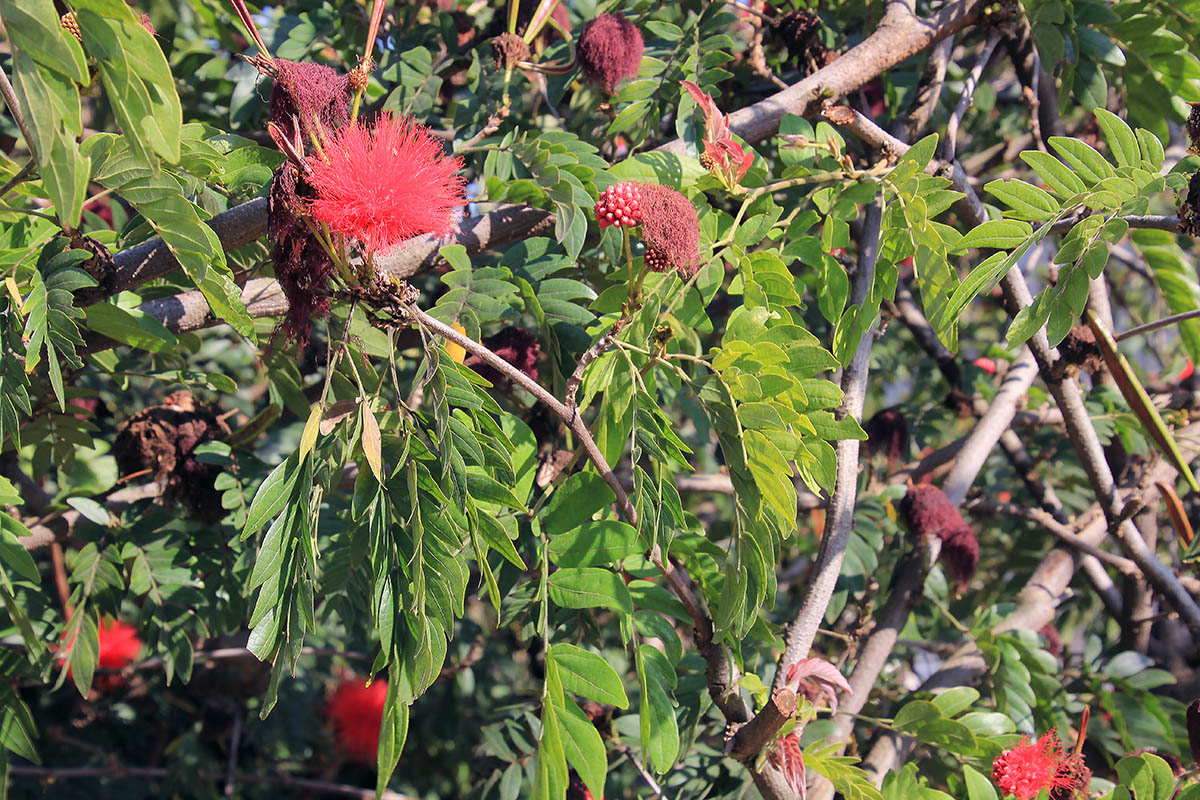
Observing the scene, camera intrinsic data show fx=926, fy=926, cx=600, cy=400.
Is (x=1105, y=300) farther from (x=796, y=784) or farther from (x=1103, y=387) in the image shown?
(x=796, y=784)

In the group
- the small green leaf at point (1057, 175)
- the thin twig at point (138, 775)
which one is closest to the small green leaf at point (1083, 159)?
the small green leaf at point (1057, 175)

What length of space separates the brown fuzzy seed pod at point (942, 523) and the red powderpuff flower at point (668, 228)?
86 centimetres

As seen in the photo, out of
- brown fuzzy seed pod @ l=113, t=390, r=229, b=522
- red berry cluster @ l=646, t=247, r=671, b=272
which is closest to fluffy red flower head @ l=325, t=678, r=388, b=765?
brown fuzzy seed pod @ l=113, t=390, r=229, b=522

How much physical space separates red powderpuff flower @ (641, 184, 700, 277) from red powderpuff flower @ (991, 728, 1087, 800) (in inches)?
34.6

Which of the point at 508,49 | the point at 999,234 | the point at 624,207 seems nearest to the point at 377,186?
the point at 624,207

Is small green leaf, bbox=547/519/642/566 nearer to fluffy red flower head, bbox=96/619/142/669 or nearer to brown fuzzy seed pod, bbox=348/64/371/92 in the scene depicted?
brown fuzzy seed pod, bbox=348/64/371/92

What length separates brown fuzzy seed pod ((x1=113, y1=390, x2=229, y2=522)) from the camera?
1528mm

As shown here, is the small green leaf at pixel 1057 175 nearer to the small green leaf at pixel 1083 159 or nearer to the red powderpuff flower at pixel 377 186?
the small green leaf at pixel 1083 159

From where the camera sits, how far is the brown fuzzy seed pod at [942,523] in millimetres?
1688

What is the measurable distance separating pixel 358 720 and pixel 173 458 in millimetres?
1348

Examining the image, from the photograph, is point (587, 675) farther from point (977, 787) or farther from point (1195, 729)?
point (1195, 729)

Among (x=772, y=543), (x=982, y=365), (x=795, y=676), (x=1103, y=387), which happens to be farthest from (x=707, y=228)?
(x=982, y=365)

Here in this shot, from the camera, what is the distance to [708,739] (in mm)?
1720

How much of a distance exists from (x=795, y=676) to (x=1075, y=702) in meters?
0.90
